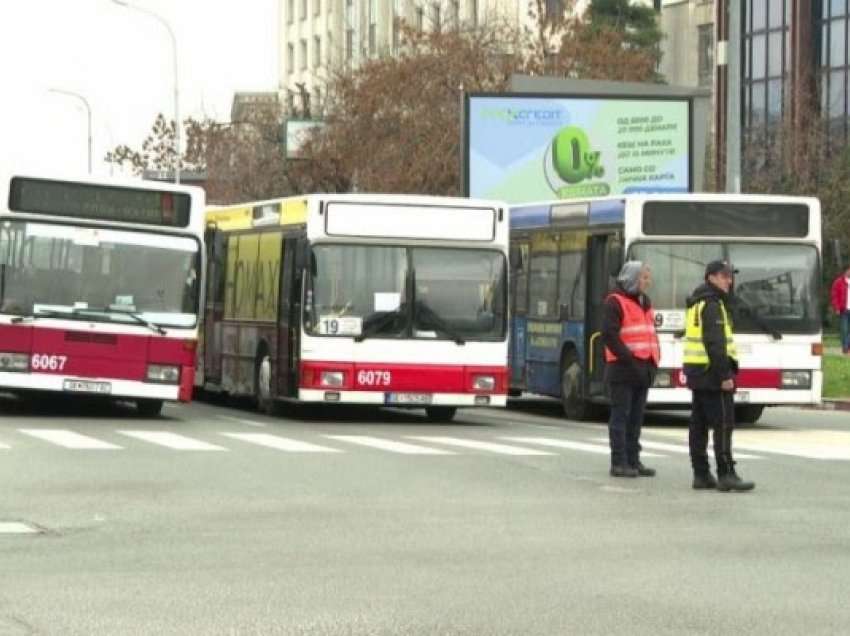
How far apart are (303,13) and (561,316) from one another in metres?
77.1

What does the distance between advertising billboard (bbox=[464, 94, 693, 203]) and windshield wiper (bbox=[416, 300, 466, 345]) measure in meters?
17.7

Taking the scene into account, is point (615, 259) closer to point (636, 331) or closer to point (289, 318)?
point (289, 318)

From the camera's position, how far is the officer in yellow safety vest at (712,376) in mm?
15414

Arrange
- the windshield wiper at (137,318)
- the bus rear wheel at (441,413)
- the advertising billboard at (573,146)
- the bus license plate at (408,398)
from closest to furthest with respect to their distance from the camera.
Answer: the windshield wiper at (137,318) < the bus license plate at (408,398) < the bus rear wheel at (441,413) < the advertising billboard at (573,146)

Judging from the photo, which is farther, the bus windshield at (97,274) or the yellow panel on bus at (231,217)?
the yellow panel on bus at (231,217)

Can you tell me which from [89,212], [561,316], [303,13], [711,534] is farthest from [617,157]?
[303,13]

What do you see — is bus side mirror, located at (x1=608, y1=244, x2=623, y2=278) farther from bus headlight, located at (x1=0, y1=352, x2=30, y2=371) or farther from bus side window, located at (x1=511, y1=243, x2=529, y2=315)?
bus headlight, located at (x1=0, y1=352, x2=30, y2=371)

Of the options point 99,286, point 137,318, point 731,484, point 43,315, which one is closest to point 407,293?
point 137,318

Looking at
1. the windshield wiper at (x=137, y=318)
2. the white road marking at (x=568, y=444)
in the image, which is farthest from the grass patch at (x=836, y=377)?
the windshield wiper at (x=137, y=318)

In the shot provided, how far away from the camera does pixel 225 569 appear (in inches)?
417

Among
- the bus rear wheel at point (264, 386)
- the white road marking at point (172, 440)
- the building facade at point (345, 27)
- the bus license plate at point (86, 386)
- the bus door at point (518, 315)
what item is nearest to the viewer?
the white road marking at point (172, 440)

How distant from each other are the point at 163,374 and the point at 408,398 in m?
2.89

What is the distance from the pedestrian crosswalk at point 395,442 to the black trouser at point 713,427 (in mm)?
3528

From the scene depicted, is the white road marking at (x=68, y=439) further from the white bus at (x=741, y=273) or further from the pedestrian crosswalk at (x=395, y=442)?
the white bus at (x=741, y=273)
